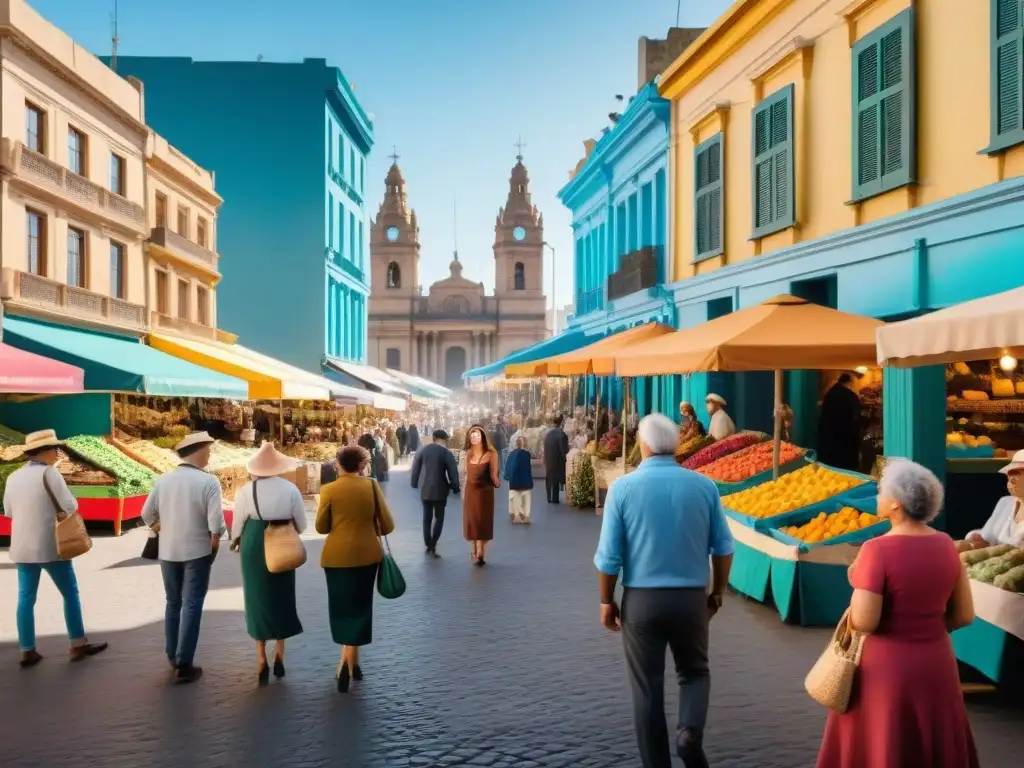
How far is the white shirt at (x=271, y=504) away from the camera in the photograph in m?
6.86

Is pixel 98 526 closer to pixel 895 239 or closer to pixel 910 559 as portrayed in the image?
pixel 895 239

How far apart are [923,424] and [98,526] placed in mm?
11342

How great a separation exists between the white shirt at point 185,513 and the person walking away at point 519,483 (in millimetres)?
8670

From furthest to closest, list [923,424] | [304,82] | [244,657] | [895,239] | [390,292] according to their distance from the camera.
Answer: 1. [390,292]
2. [304,82]
3. [895,239]
4. [923,424]
5. [244,657]

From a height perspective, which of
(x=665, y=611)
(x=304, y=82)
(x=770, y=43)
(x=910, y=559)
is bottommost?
(x=665, y=611)

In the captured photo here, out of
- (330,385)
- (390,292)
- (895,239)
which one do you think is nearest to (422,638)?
(895,239)

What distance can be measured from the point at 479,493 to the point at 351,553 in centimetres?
507

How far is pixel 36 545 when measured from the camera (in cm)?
737

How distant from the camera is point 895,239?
486 inches

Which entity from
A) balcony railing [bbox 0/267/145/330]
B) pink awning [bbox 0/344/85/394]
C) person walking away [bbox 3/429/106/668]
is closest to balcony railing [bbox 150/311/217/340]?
balcony railing [bbox 0/267/145/330]

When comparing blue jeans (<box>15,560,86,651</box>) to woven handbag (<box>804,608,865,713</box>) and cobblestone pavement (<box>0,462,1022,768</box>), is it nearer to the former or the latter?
cobblestone pavement (<box>0,462,1022,768</box>)

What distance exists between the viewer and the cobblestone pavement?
5.47 metres

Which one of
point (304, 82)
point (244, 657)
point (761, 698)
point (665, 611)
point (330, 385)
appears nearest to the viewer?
point (665, 611)

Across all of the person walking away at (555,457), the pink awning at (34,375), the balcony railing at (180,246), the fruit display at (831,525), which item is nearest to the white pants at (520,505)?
the person walking away at (555,457)
